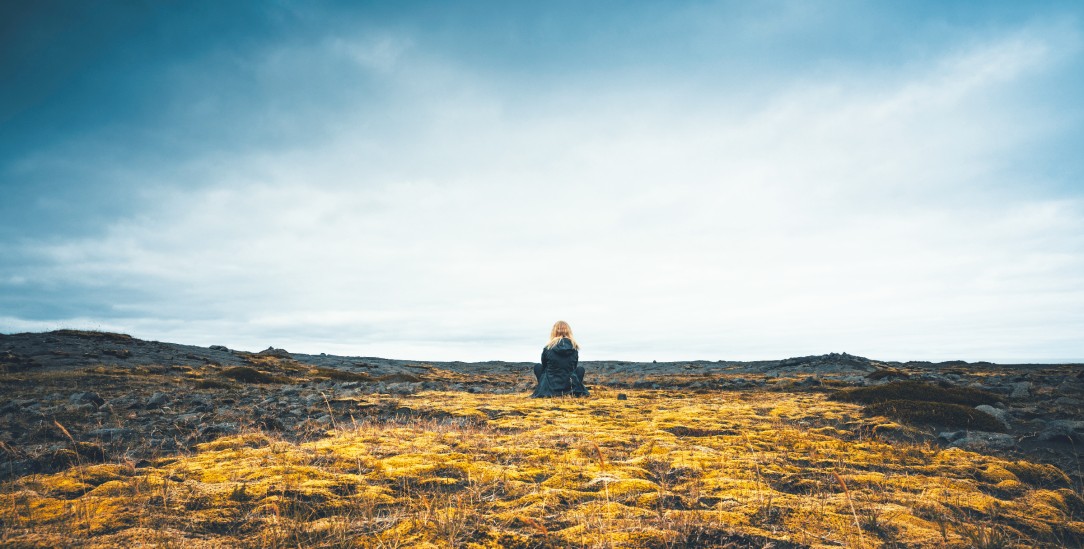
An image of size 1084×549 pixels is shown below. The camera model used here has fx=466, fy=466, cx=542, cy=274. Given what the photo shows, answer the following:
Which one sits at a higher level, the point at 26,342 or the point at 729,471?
the point at 26,342

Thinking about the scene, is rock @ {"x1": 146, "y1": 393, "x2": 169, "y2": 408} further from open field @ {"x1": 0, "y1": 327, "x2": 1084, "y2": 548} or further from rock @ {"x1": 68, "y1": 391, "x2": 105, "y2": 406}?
rock @ {"x1": 68, "y1": 391, "x2": 105, "y2": 406}

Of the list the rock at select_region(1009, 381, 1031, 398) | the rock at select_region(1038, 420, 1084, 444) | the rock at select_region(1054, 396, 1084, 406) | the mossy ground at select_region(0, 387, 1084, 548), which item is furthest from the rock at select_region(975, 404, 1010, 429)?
the rock at select_region(1009, 381, 1031, 398)

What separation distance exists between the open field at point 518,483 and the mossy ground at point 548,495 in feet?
0.10

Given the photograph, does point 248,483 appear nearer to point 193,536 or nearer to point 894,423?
point 193,536

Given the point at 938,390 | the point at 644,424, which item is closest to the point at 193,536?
the point at 644,424

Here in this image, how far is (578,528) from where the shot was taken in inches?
180

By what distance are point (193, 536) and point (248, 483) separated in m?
1.44

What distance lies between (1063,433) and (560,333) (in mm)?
12793

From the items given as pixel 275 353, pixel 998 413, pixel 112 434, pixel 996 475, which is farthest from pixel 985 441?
pixel 275 353

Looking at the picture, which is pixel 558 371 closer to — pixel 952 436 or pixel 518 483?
pixel 952 436

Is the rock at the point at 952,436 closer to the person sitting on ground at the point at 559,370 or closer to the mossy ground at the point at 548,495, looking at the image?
the mossy ground at the point at 548,495

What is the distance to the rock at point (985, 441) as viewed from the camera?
8.77 m

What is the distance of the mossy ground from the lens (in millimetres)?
4387

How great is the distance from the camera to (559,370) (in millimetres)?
17031
